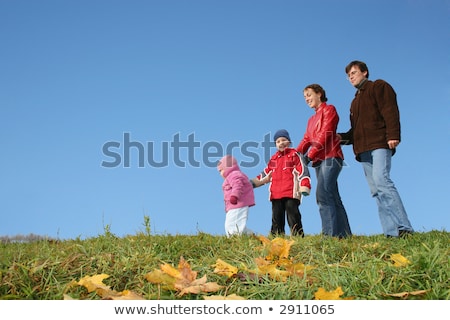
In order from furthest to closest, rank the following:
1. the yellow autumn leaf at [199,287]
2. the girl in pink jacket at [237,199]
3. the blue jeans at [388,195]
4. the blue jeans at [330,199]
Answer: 1. the girl in pink jacket at [237,199]
2. the blue jeans at [330,199]
3. the blue jeans at [388,195]
4. the yellow autumn leaf at [199,287]

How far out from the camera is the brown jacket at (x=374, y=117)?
6.22 meters

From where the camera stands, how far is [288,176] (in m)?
8.14

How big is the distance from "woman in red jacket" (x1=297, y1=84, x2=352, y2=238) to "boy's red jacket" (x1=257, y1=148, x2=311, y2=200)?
893mm

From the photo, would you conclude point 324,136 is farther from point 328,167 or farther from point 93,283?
point 93,283

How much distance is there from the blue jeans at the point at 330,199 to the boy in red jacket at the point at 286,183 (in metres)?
0.88

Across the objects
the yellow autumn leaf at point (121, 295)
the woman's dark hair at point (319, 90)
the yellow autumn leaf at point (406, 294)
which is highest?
the woman's dark hair at point (319, 90)

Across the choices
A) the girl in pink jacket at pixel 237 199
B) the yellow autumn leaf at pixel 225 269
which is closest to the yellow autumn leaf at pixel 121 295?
the yellow autumn leaf at pixel 225 269

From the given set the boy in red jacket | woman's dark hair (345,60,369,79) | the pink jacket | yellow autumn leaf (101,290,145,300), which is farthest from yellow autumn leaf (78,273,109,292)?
the pink jacket

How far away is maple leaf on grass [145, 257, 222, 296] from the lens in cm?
311

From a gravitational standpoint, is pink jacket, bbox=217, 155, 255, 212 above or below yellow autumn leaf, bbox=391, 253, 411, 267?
above

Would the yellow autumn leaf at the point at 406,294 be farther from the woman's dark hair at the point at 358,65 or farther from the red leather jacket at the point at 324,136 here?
the woman's dark hair at the point at 358,65

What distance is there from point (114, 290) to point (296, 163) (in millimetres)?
5383

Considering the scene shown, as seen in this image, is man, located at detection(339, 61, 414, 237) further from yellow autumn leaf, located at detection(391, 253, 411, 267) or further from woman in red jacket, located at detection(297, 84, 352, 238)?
yellow autumn leaf, located at detection(391, 253, 411, 267)
